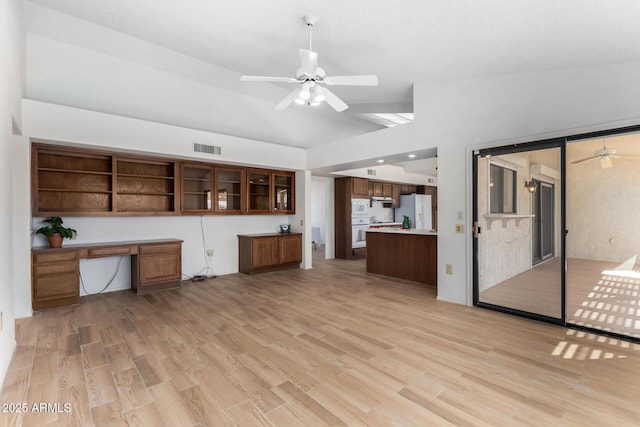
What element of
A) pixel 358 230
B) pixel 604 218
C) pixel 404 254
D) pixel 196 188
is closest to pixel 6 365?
pixel 196 188

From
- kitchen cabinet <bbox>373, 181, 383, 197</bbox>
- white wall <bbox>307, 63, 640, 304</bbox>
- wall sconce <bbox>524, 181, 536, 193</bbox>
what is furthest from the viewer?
kitchen cabinet <bbox>373, 181, 383, 197</bbox>

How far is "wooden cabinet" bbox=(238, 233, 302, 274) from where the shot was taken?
5785 mm

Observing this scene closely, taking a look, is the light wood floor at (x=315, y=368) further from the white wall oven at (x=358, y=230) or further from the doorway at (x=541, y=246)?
the white wall oven at (x=358, y=230)

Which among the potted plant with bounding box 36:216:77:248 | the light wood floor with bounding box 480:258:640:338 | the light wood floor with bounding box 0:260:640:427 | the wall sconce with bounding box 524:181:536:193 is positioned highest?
the wall sconce with bounding box 524:181:536:193

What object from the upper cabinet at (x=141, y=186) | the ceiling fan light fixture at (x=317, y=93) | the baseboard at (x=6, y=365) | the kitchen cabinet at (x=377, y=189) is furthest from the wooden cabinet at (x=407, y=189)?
the baseboard at (x=6, y=365)

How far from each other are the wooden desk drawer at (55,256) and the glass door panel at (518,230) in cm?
525

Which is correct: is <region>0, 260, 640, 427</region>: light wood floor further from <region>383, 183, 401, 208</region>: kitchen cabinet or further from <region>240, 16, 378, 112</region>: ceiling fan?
<region>383, 183, 401, 208</region>: kitchen cabinet

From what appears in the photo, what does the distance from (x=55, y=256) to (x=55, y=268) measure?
157 millimetres

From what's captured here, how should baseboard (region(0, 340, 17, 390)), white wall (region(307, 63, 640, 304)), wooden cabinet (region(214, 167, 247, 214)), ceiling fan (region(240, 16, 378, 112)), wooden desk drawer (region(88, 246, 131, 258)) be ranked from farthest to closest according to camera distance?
1. wooden cabinet (region(214, 167, 247, 214))
2. wooden desk drawer (region(88, 246, 131, 258))
3. white wall (region(307, 63, 640, 304))
4. ceiling fan (region(240, 16, 378, 112))
5. baseboard (region(0, 340, 17, 390))

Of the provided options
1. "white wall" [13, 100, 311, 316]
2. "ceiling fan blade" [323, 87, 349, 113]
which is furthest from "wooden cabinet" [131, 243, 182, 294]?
"ceiling fan blade" [323, 87, 349, 113]

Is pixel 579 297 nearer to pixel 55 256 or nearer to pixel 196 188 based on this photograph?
pixel 196 188

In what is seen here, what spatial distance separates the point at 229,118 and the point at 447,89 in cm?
360

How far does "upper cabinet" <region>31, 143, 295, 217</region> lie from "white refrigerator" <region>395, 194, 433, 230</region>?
14.0 feet

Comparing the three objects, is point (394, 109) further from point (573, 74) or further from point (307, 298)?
point (307, 298)
